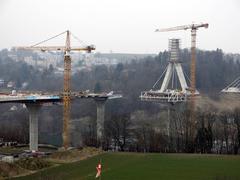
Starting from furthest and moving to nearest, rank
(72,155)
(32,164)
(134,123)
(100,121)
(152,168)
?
(134,123)
(100,121)
(72,155)
(32,164)
(152,168)

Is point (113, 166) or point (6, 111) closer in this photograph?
point (113, 166)

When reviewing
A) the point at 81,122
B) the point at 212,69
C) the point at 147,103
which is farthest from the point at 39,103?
the point at 212,69

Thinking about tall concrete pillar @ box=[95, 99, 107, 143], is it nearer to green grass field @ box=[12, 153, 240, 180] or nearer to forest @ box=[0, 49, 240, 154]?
forest @ box=[0, 49, 240, 154]

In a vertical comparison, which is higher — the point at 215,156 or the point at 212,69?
the point at 212,69

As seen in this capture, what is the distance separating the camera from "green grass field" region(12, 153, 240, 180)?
21.6m

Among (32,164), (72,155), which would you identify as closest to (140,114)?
(72,155)

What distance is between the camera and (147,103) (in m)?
68.8

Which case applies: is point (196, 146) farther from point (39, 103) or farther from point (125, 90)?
point (125, 90)

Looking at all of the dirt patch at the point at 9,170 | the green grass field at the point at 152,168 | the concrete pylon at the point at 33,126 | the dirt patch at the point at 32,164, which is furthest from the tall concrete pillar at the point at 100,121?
the dirt patch at the point at 9,170

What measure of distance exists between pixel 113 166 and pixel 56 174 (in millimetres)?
3484

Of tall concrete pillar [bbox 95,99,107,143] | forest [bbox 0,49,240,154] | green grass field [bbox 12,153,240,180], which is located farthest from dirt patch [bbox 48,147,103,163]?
tall concrete pillar [bbox 95,99,107,143]

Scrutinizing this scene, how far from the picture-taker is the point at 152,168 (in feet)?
78.5

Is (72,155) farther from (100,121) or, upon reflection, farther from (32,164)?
(100,121)

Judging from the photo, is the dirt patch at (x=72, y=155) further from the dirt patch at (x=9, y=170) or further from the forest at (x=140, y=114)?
the forest at (x=140, y=114)
